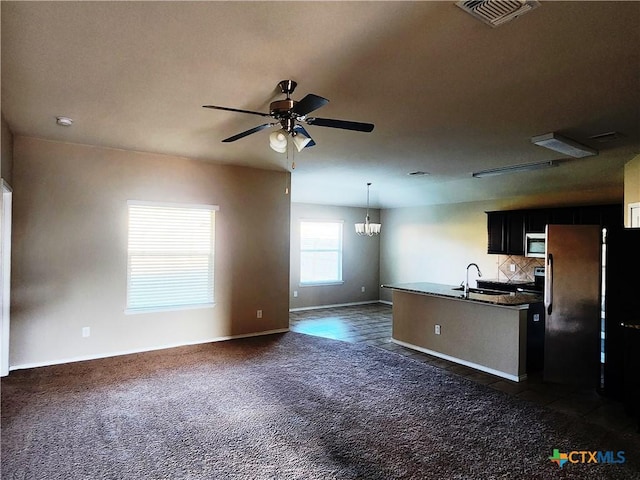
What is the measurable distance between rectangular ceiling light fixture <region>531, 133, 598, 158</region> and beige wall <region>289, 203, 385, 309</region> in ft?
17.3

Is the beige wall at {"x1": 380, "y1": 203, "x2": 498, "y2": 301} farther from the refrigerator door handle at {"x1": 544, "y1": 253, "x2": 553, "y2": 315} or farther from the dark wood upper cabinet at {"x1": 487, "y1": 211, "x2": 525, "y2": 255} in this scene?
the refrigerator door handle at {"x1": 544, "y1": 253, "x2": 553, "y2": 315}

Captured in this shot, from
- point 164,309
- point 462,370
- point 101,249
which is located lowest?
point 462,370

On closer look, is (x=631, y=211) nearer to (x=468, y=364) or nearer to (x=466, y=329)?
(x=466, y=329)

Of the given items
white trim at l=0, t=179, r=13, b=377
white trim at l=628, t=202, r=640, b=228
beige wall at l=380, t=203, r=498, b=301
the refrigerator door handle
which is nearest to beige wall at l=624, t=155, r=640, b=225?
white trim at l=628, t=202, r=640, b=228

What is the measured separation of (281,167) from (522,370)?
13.9 ft

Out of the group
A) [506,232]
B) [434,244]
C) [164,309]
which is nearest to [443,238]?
[434,244]

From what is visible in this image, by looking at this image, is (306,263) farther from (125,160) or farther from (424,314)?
(125,160)

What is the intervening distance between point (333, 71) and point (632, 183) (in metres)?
4.44

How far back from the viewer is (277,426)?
10.0ft

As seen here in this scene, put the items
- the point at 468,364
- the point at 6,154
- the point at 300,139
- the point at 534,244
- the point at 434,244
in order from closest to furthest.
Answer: the point at 300,139 → the point at 6,154 → the point at 468,364 → the point at 534,244 → the point at 434,244

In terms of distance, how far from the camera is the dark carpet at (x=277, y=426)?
2496 millimetres

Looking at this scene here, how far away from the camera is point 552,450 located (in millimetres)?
2752

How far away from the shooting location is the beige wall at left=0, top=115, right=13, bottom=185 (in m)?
3.75

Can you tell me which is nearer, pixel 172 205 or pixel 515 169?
pixel 172 205
